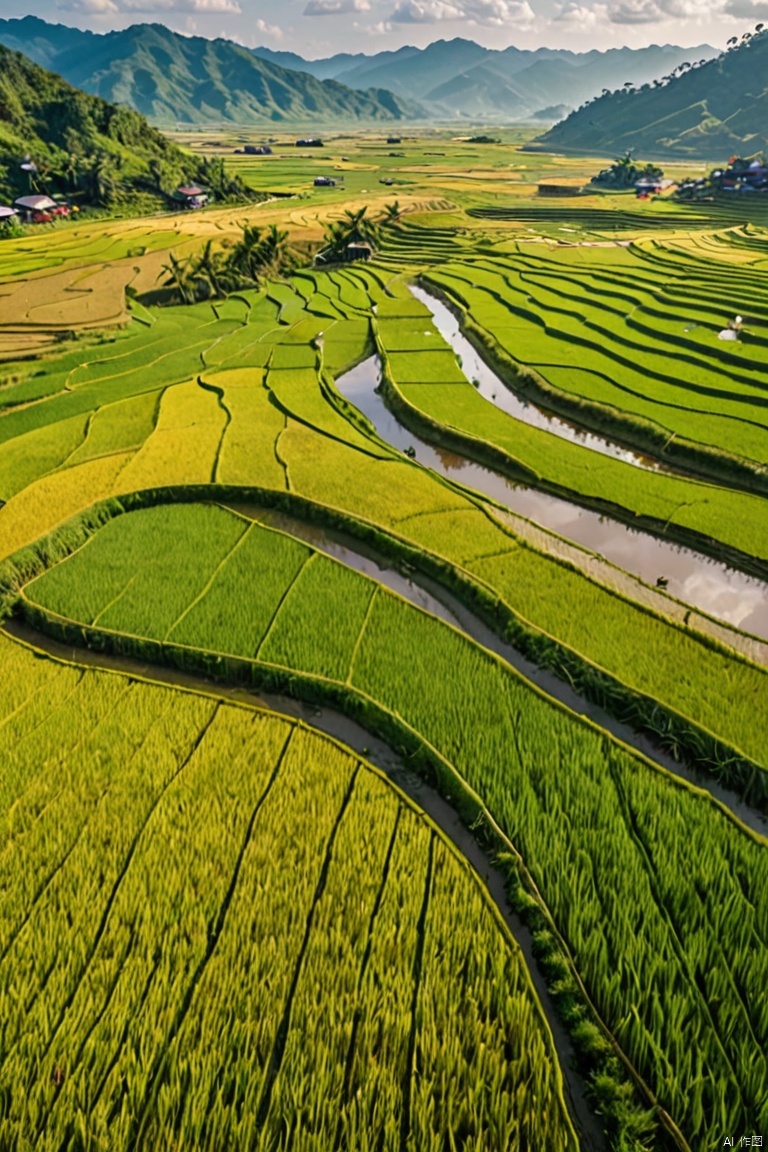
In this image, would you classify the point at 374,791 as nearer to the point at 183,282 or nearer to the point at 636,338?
the point at 636,338

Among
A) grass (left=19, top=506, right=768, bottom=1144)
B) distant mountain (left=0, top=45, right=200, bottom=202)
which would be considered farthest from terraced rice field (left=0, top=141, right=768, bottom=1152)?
distant mountain (left=0, top=45, right=200, bottom=202)

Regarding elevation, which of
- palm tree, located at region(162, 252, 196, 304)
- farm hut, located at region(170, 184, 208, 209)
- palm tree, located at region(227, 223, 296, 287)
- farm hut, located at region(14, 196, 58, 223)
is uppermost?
farm hut, located at region(170, 184, 208, 209)

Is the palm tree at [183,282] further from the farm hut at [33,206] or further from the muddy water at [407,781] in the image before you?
the muddy water at [407,781]

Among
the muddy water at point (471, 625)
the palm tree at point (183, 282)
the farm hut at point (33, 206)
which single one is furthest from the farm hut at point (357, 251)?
the muddy water at point (471, 625)

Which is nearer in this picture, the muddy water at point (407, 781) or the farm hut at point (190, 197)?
the muddy water at point (407, 781)

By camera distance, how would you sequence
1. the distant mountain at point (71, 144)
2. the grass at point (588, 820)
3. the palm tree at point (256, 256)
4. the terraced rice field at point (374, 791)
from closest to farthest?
1. the terraced rice field at point (374, 791)
2. the grass at point (588, 820)
3. the palm tree at point (256, 256)
4. the distant mountain at point (71, 144)

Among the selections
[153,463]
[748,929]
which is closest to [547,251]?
[153,463]

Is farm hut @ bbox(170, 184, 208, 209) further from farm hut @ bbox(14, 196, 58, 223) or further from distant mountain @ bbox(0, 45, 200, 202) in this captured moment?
farm hut @ bbox(14, 196, 58, 223)

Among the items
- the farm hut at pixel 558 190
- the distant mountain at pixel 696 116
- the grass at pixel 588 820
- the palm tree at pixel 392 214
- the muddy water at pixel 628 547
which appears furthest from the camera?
the distant mountain at pixel 696 116
